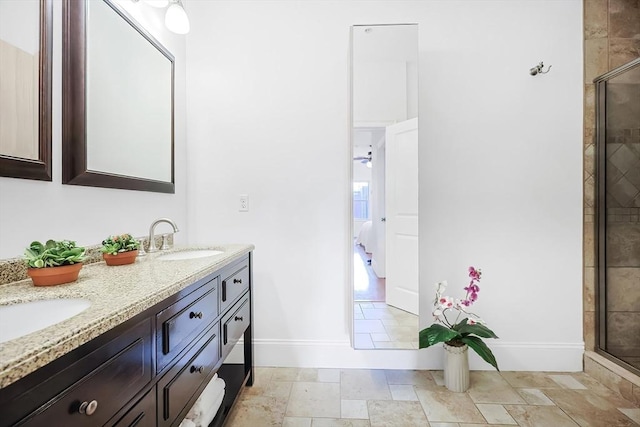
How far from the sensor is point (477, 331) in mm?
1741

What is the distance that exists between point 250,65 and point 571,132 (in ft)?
7.10

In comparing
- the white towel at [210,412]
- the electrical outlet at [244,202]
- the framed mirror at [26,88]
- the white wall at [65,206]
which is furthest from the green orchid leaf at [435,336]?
the framed mirror at [26,88]

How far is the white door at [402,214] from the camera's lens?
6.05 ft

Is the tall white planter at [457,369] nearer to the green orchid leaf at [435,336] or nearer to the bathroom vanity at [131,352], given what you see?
the green orchid leaf at [435,336]

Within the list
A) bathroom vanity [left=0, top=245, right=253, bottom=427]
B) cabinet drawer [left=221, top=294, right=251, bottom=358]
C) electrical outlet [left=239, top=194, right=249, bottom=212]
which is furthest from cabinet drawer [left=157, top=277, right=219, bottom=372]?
electrical outlet [left=239, top=194, right=249, bottom=212]

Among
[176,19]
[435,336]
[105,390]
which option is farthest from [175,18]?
Answer: [435,336]

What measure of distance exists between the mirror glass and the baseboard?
212 mm

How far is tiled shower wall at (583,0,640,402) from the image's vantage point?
1.95 metres

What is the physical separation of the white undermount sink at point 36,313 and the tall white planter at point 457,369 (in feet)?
5.91

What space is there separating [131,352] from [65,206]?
0.77 meters

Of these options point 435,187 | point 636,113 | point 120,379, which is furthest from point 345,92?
point 120,379

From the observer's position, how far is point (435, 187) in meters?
2.03

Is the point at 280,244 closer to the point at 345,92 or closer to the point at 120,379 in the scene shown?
the point at 345,92

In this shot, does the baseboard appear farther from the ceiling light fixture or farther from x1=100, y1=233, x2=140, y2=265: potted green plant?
the ceiling light fixture
